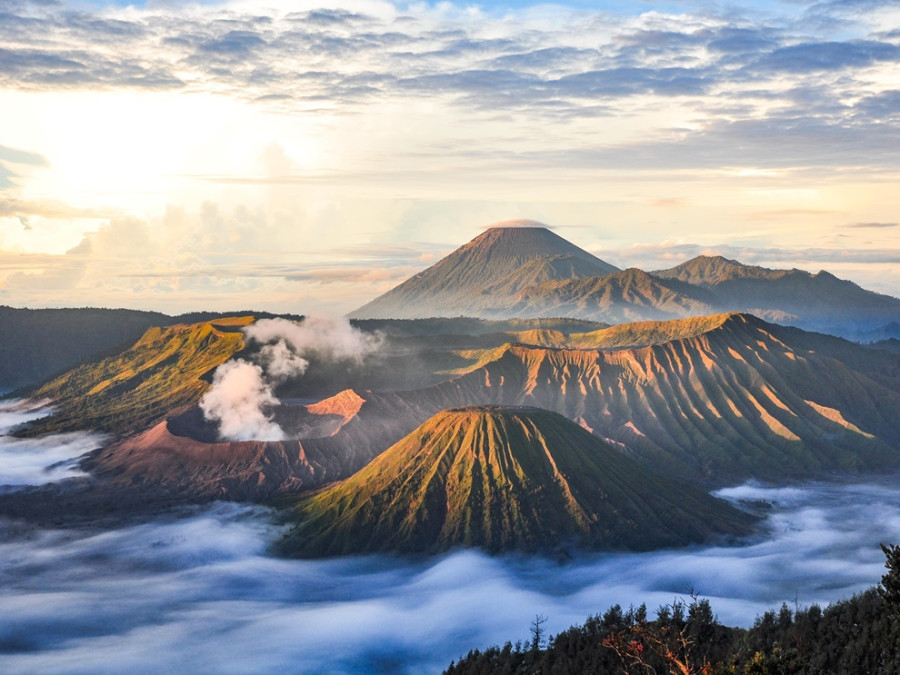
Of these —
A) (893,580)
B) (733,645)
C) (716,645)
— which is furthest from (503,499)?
(893,580)

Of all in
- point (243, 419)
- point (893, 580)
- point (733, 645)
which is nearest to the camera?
point (893, 580)

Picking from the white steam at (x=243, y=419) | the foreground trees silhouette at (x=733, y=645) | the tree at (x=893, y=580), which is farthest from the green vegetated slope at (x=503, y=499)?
the tree at (x=893, y=580)

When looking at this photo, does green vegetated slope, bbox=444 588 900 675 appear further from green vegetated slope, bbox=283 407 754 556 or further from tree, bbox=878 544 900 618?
green vegetated slope, bbox=283 407 754 556

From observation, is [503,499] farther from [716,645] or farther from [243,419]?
[243,419]

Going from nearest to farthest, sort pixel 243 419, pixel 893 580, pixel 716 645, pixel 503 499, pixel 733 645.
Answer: pixel 893 580 → pixel 733 645 → pixel 716 645 → pixel 503 499 → pixel 243 419

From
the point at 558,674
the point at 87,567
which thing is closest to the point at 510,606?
the point at 558,674

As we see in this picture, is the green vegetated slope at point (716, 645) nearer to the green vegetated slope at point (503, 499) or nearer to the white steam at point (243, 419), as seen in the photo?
the green vegetated slope at point (503, 499)

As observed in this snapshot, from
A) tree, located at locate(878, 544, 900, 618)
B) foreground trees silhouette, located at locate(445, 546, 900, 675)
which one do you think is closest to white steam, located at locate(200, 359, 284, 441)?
foreground trees silhouette, located at locate(445, 546, 900, 675)
